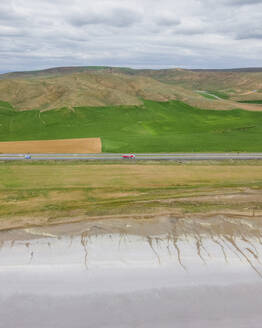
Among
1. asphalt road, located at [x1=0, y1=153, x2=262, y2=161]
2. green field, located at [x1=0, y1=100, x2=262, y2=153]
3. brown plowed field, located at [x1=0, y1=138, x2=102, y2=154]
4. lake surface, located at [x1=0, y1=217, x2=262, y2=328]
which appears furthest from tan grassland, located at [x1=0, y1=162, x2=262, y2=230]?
green field, located at [x1=0, y1=100, x2=262, y2=153]

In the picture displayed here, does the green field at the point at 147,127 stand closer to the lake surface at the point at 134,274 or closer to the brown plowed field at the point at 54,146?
the brown plowed field at the point at 54,146

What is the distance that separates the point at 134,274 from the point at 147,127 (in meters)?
95.8

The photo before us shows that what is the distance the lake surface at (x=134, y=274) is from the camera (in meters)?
23.5

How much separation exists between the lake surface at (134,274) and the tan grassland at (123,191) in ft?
8.12

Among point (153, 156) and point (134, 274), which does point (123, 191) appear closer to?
point (134, 274)

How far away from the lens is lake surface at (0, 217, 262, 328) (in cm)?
2348

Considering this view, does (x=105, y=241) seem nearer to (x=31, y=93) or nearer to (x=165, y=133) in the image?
(x=165, y=133)

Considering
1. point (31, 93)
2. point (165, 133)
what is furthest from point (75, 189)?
point (31, 93)

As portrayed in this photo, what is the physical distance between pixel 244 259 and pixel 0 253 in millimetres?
26533

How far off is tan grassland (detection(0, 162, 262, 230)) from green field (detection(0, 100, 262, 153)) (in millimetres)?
22205

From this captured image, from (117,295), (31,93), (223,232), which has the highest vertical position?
(31,93)

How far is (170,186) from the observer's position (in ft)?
158

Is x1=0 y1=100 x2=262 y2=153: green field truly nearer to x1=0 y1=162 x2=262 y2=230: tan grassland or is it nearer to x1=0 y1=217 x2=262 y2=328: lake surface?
x1=0 y1=162 x2=262 y2=230: tan grassland

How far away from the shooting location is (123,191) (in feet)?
149
